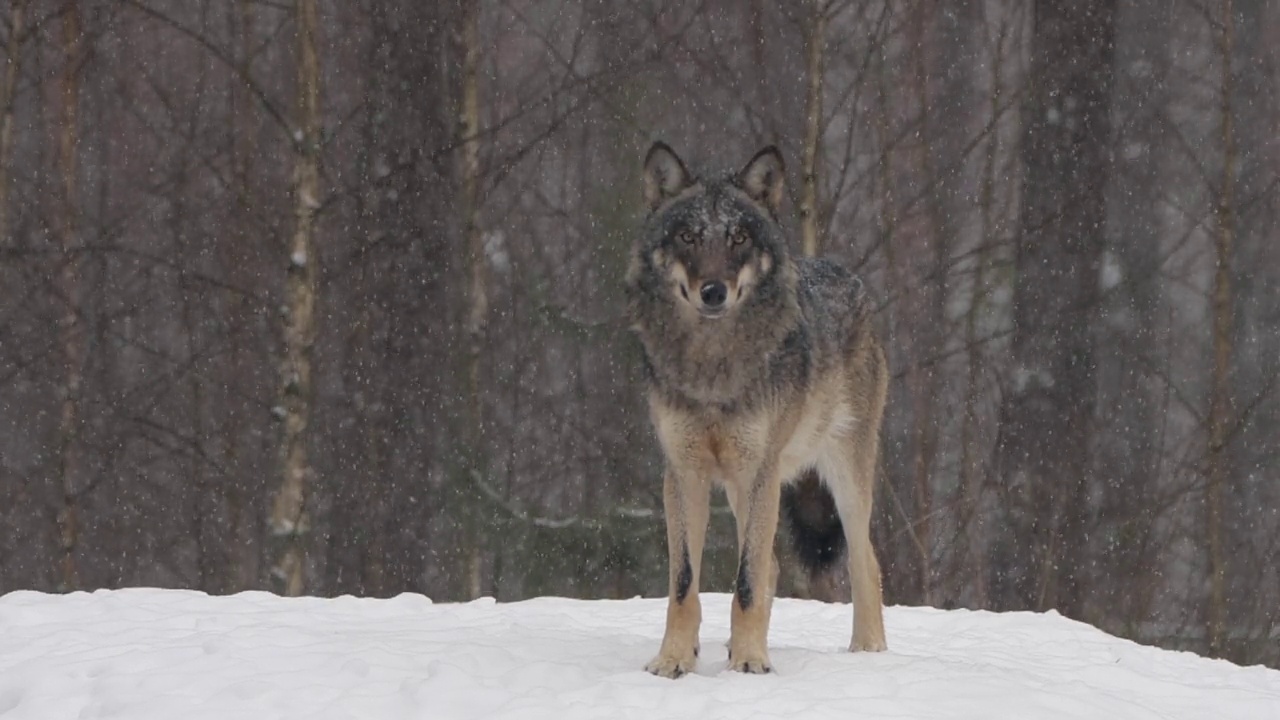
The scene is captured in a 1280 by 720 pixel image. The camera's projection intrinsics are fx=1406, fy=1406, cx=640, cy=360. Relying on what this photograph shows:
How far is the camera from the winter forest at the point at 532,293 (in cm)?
1140

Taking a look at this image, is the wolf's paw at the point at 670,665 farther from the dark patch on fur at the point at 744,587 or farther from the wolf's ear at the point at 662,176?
the wolf's ear at the point at 662,176

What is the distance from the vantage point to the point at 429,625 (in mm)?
6562

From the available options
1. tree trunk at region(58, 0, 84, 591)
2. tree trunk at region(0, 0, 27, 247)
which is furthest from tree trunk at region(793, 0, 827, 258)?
tree trunk at region(0, 0, 27, 247)

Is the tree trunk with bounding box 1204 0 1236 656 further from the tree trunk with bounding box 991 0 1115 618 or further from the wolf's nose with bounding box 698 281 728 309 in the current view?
the wolf's nose with bounding box 698 281 728 309

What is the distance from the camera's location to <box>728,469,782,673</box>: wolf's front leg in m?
5.41

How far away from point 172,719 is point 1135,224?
32.1 feet

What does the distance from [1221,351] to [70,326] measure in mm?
9726

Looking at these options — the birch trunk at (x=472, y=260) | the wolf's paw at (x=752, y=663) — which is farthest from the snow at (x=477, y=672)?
the birch trunk at (x=472, y=260)

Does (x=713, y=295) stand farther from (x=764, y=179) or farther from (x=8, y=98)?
(x=8, y=98)

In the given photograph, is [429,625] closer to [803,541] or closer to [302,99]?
[803,541]

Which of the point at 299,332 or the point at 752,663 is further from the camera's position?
the point at 299,332

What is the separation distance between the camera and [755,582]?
18.1ft

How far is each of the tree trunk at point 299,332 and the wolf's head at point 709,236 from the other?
5091mm

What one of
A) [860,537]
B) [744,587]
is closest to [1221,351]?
[860,537]
